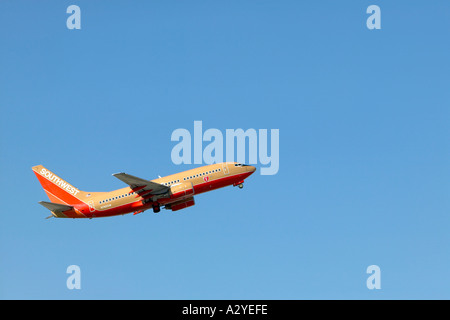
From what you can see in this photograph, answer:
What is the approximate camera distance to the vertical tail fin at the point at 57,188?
383 ft

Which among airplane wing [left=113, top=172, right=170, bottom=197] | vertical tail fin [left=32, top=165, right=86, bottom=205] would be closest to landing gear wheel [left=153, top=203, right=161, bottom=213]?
airplane wing [left=113, top=172, right=170, bottom=197]

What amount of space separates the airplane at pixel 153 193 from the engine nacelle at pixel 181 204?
249cm

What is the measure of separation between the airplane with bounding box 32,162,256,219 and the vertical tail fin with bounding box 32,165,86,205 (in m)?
0.91

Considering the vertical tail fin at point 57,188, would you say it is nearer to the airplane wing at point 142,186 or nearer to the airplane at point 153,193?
the airplane at point 153,193

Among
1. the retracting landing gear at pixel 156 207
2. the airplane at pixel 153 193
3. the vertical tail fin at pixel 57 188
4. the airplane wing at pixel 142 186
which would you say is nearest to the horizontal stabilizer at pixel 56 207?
the airplane at pixel 153 193

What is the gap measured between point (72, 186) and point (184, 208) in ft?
63.1

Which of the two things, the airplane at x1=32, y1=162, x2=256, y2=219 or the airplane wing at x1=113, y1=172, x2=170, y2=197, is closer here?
the airplane wing at x1=113, y1=172, x2=170, y2=197

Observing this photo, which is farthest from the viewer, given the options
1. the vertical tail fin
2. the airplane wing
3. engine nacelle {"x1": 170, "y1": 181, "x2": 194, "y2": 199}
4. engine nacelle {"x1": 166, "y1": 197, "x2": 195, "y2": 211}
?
engine nacelle {"x1": 166, "y1": 197, "x2": 195, "y2": 211}

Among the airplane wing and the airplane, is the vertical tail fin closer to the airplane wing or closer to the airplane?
the airplane

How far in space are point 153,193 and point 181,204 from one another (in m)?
7.46

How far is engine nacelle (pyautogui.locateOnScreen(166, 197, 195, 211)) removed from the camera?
118m

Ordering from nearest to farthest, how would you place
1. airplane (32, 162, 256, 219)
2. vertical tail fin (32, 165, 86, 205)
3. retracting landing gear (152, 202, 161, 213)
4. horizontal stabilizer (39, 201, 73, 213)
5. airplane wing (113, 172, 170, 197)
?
airplane wing (113, 172, 170, 197), airplane (32, 162, 256, 219), horizontal stabilizer (39, 201, 73, 213), retracting landing gear (152, 202, 161, 213), vertical tail fin (32, 165, 86, 205)
